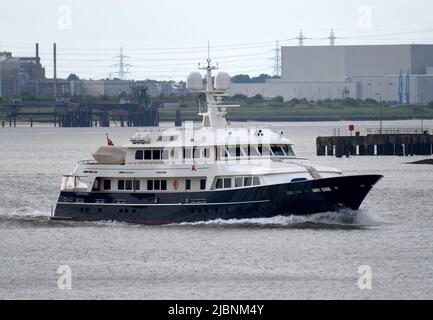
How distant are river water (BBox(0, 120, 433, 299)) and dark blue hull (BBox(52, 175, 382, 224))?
1.60 ft

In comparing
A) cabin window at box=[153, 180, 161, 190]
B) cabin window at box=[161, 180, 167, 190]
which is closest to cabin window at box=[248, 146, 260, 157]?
cabin window at box=[161, 180, 167, 190]

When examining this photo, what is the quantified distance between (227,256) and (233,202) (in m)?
6.40

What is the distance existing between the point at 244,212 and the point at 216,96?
7.49m

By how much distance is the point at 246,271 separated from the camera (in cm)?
4938

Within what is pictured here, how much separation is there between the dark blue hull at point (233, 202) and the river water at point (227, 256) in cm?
Answer: 49

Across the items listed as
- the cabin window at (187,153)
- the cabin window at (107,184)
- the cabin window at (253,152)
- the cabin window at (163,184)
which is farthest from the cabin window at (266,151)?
the cabin window at (107,184)

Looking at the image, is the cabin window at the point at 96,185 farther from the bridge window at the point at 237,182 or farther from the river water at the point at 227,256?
the bridge window at the point at 237,182

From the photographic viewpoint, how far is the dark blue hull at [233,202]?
57938mm

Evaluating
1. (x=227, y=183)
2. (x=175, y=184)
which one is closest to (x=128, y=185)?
(x=175, y=184)

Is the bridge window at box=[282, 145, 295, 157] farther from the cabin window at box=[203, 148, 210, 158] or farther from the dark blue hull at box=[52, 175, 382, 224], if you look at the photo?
the cabin window at box=[203, 148, 210, 158]

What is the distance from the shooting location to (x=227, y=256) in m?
52.8

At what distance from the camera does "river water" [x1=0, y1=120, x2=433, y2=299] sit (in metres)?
46.1
